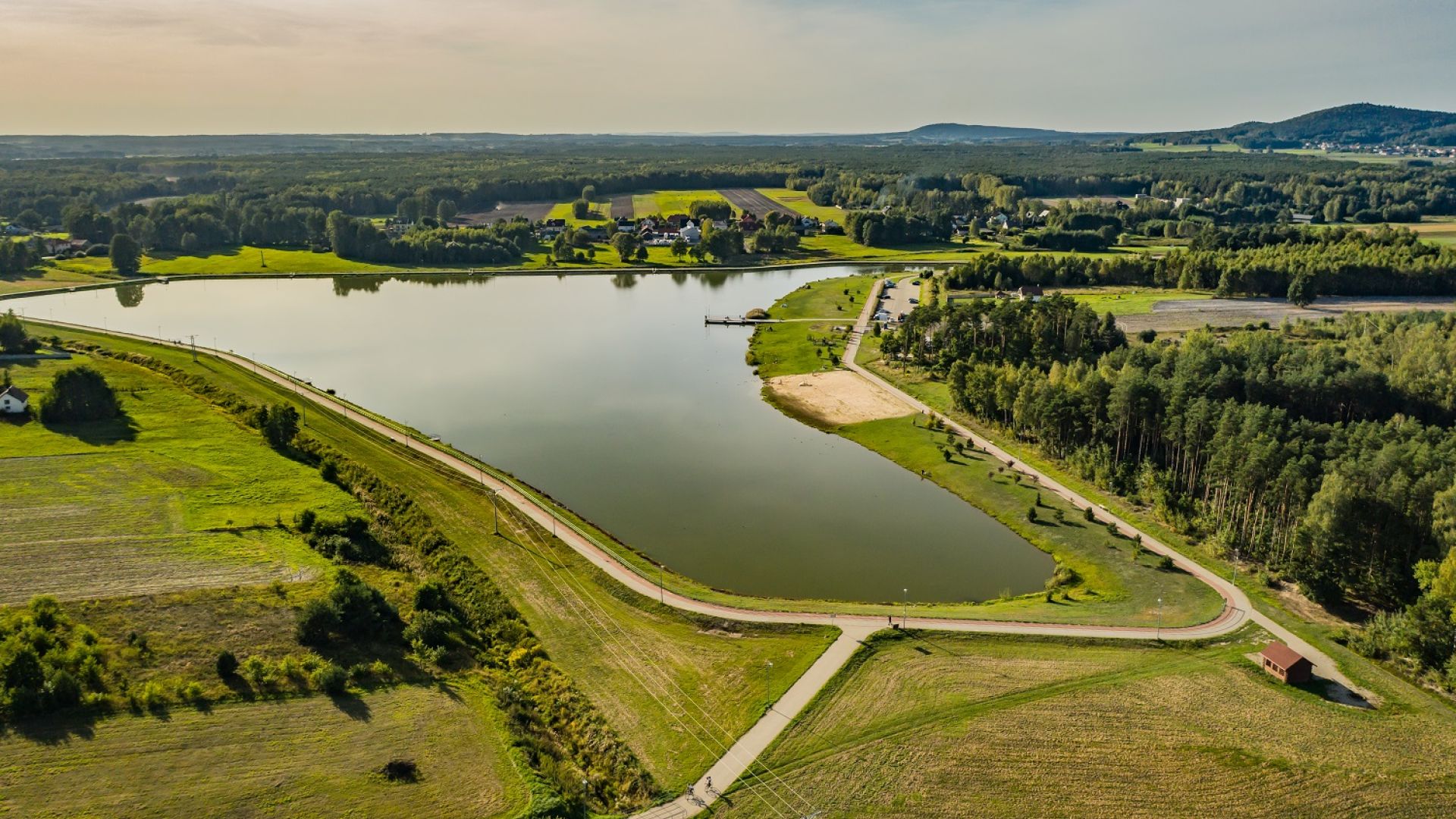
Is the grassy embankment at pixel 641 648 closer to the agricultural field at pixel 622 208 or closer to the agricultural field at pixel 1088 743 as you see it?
the agricultural field at pixel 1088 743

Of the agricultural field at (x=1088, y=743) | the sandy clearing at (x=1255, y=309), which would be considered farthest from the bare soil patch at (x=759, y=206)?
the agricultural field at (x=1088, y=743)

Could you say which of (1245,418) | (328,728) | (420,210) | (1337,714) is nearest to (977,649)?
(1337,714)

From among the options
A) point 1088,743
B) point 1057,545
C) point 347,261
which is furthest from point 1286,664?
point 347,261

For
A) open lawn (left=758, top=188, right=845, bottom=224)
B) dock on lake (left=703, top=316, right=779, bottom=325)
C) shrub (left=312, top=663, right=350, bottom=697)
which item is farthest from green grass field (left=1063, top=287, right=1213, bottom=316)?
shrub (left=312, top=663, right=350, bottom=697)

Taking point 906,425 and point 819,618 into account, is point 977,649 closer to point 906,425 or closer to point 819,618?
point 819,618

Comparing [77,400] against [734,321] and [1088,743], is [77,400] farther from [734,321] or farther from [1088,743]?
[1088,743]

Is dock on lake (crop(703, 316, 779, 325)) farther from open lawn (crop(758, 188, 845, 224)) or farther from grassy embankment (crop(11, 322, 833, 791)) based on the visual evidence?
open lawn (crop(758, 188, 845, 224))
